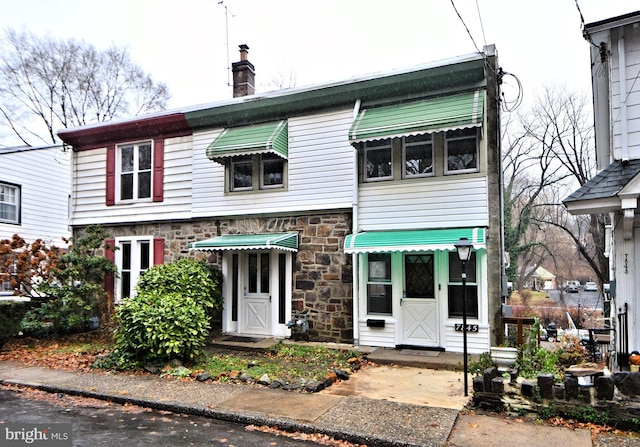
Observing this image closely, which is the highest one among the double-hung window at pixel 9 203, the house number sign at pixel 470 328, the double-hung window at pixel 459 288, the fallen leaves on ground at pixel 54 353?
the double-hung window at pixel 9 203

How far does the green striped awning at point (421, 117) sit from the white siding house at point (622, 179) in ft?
7.52

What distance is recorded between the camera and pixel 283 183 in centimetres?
1127

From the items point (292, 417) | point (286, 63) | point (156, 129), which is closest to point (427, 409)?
point (292, 417)

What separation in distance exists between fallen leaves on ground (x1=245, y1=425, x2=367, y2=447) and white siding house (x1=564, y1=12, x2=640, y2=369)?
4069 mm

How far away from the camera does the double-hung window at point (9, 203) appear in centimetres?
1658

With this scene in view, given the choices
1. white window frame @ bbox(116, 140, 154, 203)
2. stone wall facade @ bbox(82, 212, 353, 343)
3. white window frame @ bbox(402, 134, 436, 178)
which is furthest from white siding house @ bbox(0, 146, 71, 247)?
white window frame @ bbox(402, 134, 436, 178)

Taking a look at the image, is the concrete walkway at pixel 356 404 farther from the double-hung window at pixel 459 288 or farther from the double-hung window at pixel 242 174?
the double-hung window at pixel 242 174

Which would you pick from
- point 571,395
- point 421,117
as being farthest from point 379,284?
point 571,395

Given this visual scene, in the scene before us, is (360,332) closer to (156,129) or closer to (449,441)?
(449,441)

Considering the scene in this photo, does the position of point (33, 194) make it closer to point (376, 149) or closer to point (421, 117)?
point (376, 149)

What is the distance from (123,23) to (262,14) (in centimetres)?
226

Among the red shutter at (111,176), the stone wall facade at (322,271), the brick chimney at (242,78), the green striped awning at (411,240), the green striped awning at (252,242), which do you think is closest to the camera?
the green striped awning at (411,240)

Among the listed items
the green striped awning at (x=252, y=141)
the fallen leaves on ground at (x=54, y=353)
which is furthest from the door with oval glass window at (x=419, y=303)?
the fallen leaves on ground at (x=54, y=353)

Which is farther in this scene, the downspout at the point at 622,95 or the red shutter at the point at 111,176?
the red shutter at the point at 111,176
